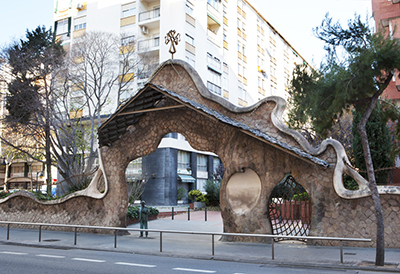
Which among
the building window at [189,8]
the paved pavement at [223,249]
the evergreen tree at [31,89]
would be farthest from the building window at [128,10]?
the paved pavement at [223,249]

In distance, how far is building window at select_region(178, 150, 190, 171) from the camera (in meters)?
38.8

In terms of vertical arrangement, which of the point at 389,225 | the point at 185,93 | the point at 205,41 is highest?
the point at 205,41

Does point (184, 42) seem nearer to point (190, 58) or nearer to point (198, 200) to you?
point (190, 58)

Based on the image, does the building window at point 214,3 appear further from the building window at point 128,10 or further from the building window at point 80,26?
the building window at point 80,26

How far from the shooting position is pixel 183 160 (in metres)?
39.3

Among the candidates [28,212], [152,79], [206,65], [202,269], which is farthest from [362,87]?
[206,65]

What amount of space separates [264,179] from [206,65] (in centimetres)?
2909

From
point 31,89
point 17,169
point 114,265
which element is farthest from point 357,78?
point 17,169

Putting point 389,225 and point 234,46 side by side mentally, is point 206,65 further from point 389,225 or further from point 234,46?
point 389,225

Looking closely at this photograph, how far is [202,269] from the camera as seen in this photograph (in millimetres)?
8828

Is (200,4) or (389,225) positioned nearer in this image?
(389,225)

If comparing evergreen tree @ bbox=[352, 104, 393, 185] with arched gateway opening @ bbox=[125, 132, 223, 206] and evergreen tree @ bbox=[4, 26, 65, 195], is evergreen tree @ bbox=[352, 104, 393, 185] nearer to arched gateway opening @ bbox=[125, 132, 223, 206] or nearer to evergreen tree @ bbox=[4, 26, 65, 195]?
arched gateway opening @ bbox=[125, 132, 223, 206]

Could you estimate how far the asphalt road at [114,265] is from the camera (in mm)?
8562

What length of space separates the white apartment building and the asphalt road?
66.4 ft
